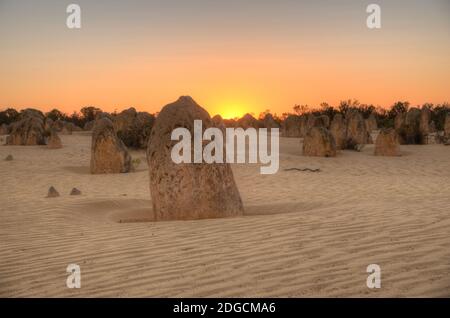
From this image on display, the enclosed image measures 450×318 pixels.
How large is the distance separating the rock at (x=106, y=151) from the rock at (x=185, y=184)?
6.87 metres

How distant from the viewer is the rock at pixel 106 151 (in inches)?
536

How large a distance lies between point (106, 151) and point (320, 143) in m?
8.41

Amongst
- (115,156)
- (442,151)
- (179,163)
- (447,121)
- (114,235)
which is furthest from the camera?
(447,121)

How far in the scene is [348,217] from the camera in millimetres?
6219

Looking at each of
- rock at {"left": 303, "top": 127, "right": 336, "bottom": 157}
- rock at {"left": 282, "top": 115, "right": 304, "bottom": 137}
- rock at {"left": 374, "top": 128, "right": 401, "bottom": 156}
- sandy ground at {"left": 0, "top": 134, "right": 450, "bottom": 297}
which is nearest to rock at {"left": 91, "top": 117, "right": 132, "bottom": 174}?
sandy ground at {"left": 0, "top": 134, "right": 450, "bottom": 297}

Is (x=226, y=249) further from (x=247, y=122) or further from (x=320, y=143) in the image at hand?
(x=247, y=122)

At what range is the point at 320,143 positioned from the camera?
757 inches

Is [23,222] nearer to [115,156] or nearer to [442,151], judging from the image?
[115,156]

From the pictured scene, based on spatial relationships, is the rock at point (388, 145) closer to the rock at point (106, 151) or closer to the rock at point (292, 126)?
the rock at point (106, 151)

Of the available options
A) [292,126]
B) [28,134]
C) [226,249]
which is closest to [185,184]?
[226,249]

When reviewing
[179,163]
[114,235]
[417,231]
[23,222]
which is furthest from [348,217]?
[23,222]

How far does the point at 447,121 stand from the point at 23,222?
24.9m

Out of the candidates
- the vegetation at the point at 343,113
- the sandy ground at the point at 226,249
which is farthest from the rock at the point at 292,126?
the sandy ground at the point at 226,249
